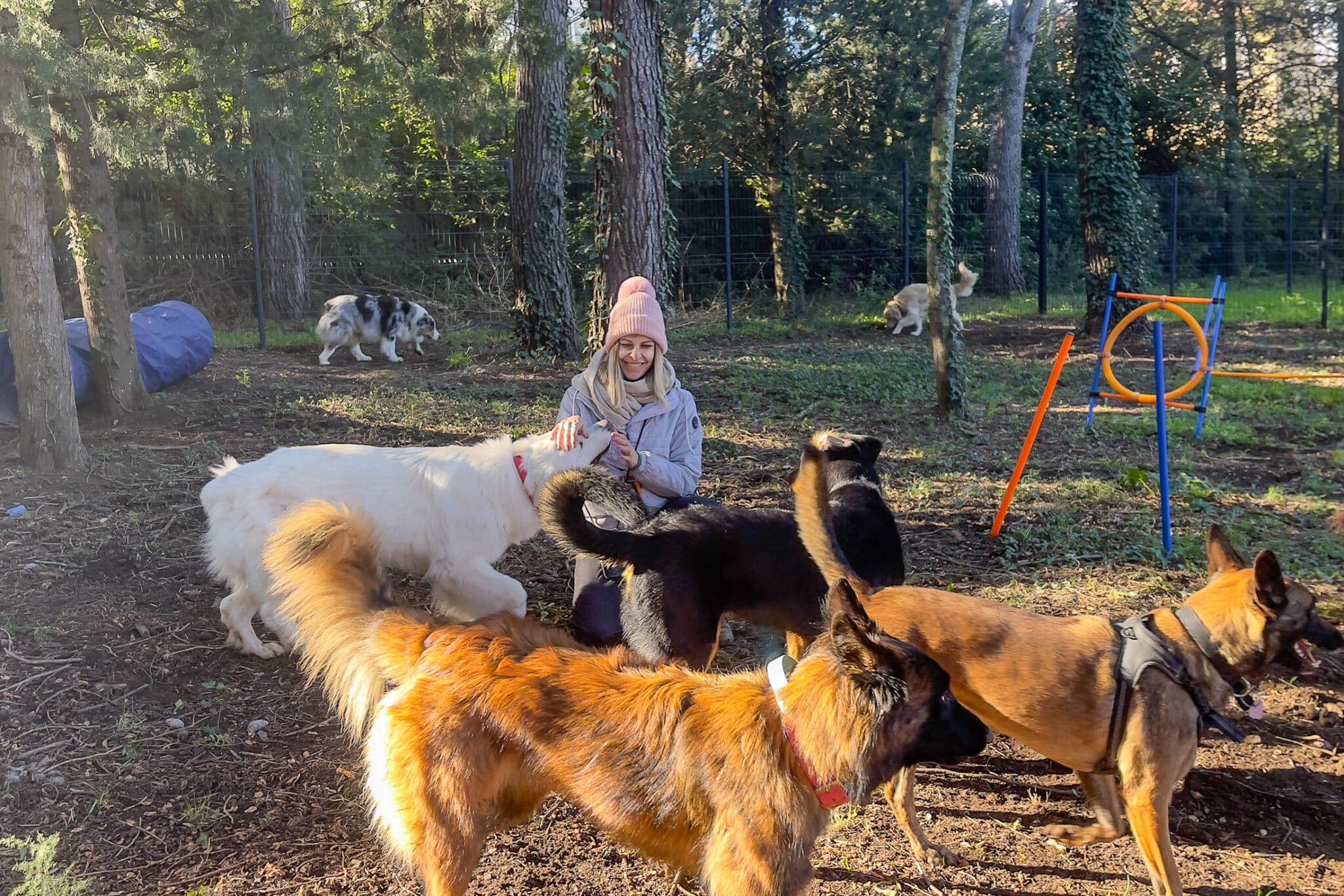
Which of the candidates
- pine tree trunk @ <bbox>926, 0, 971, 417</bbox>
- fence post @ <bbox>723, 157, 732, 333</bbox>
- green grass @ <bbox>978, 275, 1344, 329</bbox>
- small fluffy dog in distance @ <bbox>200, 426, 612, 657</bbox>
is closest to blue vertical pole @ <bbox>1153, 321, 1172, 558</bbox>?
pine tree trunk @ <bbox>926, 0, 971, 417</bbox>

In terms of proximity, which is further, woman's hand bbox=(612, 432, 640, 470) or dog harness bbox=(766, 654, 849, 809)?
woman's hand bbox=(612, 432, 640, 470)

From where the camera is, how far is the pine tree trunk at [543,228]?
1184 cm

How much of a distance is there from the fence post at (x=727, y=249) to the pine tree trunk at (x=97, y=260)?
29.0 ft

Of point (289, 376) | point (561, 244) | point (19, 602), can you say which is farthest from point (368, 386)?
point (19, 602)

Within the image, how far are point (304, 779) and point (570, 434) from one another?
69.1 inches

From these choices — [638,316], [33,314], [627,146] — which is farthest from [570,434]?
[627,146]

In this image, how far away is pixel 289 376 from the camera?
11.0 meters

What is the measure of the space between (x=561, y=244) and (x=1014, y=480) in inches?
309

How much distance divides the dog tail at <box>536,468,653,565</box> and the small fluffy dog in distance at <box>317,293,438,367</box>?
378 inches

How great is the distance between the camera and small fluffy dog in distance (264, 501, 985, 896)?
2.28m

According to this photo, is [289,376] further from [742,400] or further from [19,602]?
[19,602]

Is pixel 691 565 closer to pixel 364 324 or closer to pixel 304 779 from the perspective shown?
pixel 304 779

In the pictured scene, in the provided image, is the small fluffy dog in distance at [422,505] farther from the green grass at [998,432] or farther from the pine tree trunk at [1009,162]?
the pine tree trunk at [1009,162]

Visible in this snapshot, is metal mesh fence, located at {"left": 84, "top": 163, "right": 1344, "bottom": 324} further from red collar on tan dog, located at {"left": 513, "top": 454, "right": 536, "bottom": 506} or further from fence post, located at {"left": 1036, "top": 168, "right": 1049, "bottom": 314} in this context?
red collar on tan dog, located at {"left": 513, "top": 454, "right": 536, "bottom": 506}
